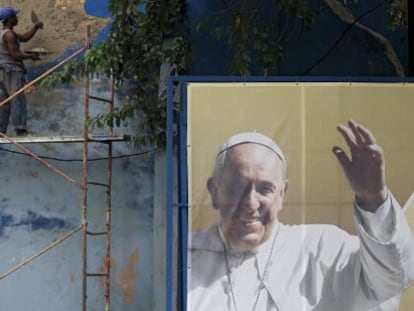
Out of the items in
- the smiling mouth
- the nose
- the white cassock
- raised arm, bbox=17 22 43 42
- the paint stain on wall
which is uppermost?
raised arm, bbox=17 22 43 42

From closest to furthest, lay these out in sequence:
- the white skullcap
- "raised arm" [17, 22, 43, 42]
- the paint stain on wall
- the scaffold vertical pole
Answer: the white skullcap < the scaffold vertical pole < the paint stain on wall < "raised arm" [17, 22, 43, 42]

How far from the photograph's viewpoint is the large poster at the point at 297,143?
21.3 ft

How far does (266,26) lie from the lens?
8.33 meters

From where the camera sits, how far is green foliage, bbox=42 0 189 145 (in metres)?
7.95

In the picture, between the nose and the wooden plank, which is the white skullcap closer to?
the nose

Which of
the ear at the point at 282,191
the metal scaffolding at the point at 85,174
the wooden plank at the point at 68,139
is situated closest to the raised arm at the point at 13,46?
the metal scaffolding at the point at 85,174

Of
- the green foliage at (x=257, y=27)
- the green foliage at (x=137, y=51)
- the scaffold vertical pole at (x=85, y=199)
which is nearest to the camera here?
the green foliage at (x=257, y=27)

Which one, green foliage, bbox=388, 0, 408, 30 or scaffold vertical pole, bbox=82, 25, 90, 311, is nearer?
green foliage, bbox=388, 0, 408, 30

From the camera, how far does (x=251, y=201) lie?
21.2 feet

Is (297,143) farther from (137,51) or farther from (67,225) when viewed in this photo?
(67,225)

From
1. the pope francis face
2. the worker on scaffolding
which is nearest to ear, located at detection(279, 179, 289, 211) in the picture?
the pope francis face

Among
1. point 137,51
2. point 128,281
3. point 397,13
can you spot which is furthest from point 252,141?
point 128,281

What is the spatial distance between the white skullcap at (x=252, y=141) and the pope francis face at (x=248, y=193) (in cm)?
3

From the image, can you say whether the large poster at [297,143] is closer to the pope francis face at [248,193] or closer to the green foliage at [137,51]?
the pope francis face at [248,193]
